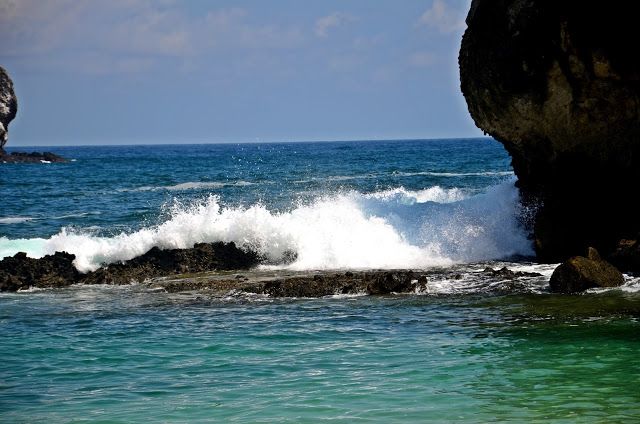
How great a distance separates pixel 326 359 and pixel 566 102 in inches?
349

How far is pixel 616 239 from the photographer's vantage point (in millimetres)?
17641

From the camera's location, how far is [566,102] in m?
17.4

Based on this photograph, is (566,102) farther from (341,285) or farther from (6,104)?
(6,104)

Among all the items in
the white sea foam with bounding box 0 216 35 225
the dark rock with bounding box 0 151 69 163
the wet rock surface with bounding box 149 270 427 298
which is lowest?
the wet rock surface with bounding box 149 270 427 298

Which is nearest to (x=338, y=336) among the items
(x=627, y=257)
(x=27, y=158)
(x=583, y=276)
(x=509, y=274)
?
(x=583, y=276)

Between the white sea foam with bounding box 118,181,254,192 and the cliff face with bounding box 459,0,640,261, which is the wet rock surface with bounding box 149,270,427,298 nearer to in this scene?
the cliff face with bounding box 459,0,640,261

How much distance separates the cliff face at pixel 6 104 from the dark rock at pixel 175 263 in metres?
68.7

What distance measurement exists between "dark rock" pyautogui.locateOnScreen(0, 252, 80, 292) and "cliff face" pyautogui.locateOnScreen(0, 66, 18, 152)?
68.6 m

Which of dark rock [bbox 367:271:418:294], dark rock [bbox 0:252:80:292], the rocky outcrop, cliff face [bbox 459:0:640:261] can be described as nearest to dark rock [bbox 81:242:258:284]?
the rocky outcrop

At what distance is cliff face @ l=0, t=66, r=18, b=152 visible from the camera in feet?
273

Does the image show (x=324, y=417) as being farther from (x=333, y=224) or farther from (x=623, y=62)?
(x=333, y=224)

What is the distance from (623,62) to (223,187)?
101 feet

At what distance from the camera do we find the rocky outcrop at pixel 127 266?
17.7 m

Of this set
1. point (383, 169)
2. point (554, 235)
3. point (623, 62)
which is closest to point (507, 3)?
point (623, 62)
